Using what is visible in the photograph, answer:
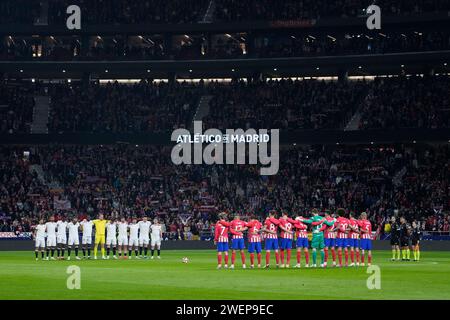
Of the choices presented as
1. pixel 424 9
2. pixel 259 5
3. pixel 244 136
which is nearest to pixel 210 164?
pixel 244 136

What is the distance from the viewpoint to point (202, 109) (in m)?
86.3

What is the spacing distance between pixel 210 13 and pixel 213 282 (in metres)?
55.4

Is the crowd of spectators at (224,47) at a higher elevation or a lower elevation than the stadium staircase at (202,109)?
higher

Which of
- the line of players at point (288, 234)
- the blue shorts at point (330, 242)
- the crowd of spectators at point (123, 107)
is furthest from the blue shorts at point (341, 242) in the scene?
the crowd of spectators at point (123, 107)

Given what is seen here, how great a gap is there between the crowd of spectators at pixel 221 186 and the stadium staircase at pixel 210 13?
1251 cm

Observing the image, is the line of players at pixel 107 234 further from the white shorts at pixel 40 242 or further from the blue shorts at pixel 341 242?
the blue shorts at pixel 341 242

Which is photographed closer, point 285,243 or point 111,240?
point 285,243

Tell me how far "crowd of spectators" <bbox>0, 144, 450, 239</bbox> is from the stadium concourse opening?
6.2 inches

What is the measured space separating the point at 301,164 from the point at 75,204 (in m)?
18.8

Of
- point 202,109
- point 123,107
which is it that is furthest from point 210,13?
point 123,107

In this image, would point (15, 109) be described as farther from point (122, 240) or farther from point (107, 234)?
point (122, 240)

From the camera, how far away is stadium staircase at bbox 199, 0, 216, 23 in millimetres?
87062

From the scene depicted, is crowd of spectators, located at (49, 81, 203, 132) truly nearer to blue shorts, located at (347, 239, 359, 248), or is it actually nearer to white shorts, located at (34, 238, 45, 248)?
white shorts, located at (34, 238, 45, 248)

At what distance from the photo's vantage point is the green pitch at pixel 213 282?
30188 mm
